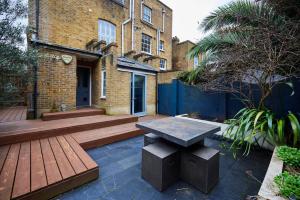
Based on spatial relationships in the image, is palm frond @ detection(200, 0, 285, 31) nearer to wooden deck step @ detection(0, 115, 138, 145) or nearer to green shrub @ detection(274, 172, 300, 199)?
green shrub @ detection(274, 172, 300, 199)

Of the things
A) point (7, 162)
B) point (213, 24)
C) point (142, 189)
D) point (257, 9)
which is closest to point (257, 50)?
point (257, 9)

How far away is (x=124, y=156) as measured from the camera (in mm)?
3383

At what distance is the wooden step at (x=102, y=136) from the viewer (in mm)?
3748

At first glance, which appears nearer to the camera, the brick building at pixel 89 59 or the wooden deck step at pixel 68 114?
the wooden deck step at pixel 68 114

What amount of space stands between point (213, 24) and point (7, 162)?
6.09 meters

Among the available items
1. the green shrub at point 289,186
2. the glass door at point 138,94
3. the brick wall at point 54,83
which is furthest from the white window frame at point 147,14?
the green shrub at point 289,186

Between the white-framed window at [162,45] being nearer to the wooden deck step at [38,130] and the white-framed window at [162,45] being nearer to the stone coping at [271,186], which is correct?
the wooden deck step at [38,130]

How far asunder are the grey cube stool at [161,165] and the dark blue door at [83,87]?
5.82 metres

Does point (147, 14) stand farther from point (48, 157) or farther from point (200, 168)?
point (200, 168)

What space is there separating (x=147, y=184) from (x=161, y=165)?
0.50 metres

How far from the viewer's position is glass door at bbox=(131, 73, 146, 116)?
7.01m

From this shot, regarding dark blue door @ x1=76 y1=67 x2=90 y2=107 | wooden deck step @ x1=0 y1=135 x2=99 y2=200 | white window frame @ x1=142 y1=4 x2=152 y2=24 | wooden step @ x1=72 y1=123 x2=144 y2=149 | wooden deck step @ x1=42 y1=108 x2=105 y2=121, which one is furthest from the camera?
white window frame @ x1=142 y1=4 x2=152 y2=24

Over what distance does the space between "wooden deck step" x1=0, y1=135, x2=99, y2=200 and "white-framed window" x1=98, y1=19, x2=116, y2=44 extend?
7.82 metres

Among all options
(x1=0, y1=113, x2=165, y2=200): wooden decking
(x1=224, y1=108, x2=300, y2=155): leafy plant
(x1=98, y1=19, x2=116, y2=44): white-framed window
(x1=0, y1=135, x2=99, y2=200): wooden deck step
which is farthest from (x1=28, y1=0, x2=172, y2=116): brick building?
(x1=224, y1=108, x2=300, y2=155): leafy plant
